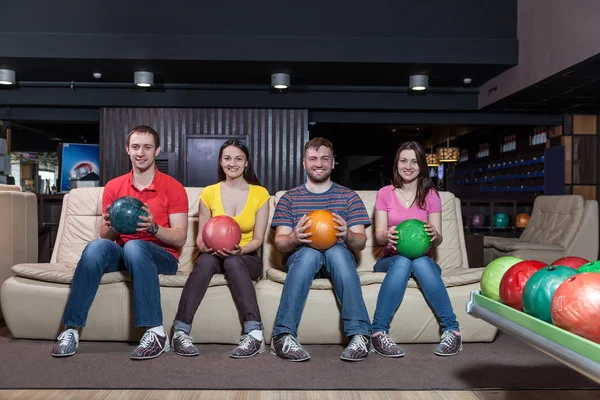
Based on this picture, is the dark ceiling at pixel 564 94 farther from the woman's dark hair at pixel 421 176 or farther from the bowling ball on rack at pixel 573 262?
the bowling ball on rack at pixel 573 262

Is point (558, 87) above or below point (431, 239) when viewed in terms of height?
above

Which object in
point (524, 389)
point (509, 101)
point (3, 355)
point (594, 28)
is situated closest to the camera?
point (524, 389)

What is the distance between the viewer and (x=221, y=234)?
9.57ft

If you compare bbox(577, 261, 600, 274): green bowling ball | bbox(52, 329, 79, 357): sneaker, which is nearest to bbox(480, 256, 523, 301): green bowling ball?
bbox(577, 261, 600, 274): green bowling ball

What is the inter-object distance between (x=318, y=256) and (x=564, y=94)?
5558mm

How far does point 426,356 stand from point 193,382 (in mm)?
1234

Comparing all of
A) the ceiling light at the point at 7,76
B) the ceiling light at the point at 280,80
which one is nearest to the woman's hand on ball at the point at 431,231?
the ceiling light at the point at 280,80

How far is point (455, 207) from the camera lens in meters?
3.88

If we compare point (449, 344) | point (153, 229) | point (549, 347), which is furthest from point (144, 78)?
point (549, 347)

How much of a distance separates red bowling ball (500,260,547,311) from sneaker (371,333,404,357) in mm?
1298

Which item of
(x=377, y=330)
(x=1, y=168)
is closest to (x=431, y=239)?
(x=377, y=330)

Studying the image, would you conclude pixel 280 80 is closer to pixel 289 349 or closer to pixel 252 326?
pixel 252 326

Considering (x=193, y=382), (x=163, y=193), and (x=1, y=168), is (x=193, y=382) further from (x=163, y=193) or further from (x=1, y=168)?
(x=1, y=168)

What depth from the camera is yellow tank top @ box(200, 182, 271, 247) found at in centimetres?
325
